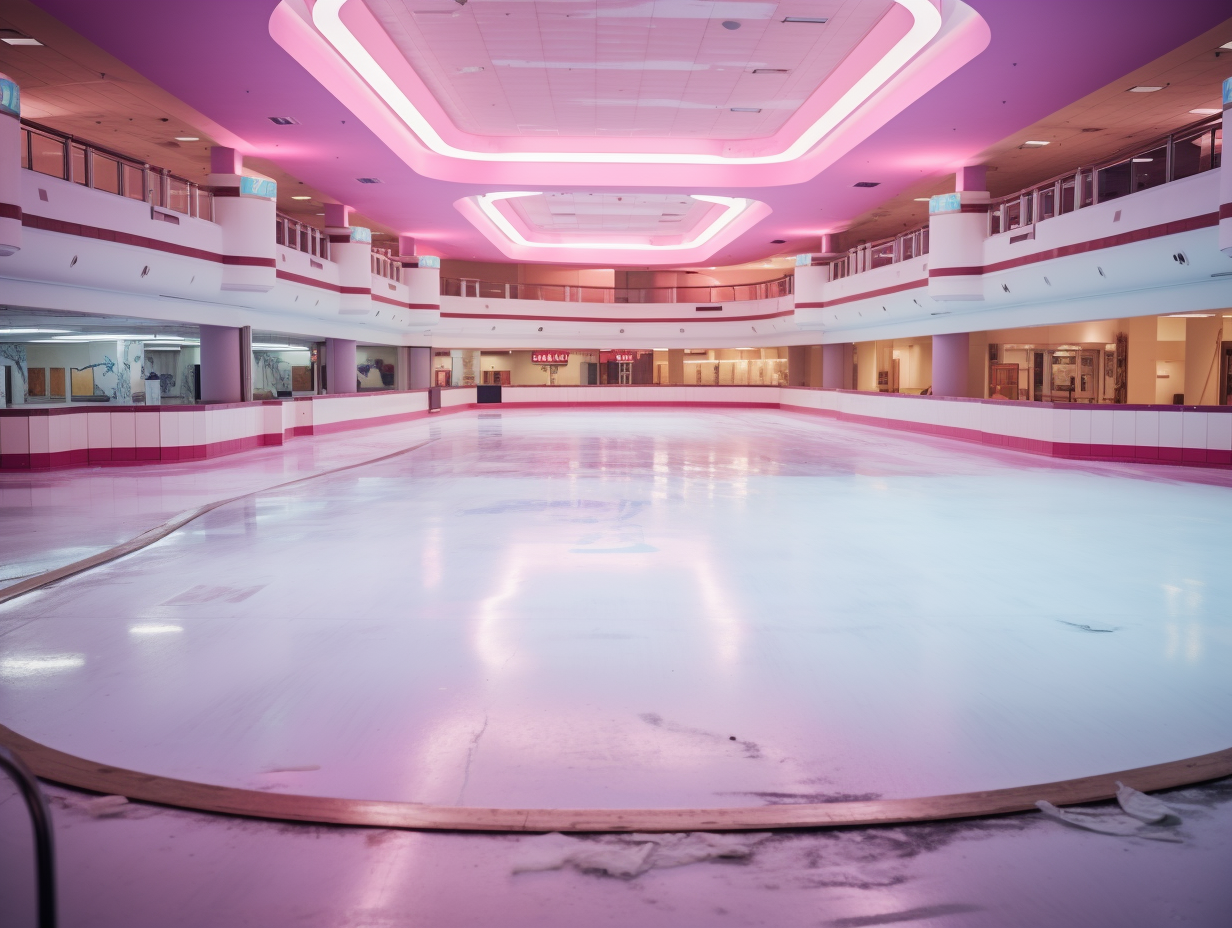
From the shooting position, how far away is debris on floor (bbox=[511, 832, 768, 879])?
2.89m

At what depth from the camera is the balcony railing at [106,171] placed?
13.1 metres

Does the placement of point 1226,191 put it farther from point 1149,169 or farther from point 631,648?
point 631,648

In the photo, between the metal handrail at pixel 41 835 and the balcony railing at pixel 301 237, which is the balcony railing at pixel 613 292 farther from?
the metal handrail at pixel 41 835

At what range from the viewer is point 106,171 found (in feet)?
48.8

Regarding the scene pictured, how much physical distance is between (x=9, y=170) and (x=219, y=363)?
946 centimetres

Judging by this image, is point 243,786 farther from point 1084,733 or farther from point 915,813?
point 1084,733

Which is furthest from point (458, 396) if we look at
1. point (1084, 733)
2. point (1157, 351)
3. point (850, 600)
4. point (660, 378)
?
point (1084, 733)

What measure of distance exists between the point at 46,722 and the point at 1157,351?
91.0 feet

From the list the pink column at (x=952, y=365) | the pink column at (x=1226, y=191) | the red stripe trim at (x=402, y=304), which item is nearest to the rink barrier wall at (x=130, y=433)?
the red stripe trim at (x=402, y=304)

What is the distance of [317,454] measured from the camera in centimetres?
1839

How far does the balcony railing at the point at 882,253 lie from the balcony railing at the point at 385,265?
16200 millimetres

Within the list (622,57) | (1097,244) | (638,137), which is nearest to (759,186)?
(638,137)

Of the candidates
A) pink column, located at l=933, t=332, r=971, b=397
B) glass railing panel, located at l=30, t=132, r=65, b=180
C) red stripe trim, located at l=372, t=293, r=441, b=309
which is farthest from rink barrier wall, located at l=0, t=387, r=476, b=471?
pink column, located at l=933, t=332, r=971, b=397

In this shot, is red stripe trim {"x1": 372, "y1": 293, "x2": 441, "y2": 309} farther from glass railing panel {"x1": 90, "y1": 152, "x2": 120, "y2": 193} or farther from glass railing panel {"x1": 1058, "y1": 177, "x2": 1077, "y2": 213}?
glass railing panel {"x1": 1058, "y1": 177, "x2": 1077, "y2": 213}
